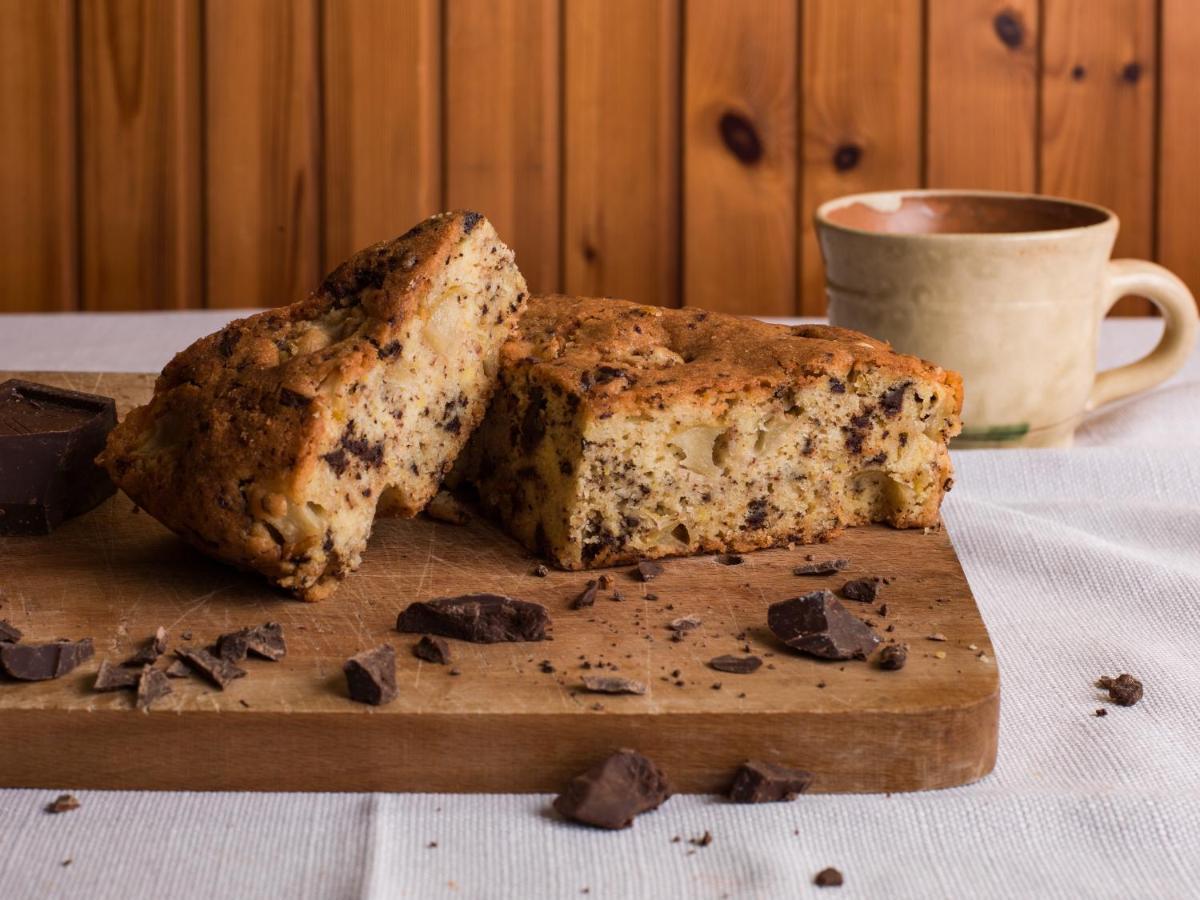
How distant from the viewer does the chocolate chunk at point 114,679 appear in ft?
5.32

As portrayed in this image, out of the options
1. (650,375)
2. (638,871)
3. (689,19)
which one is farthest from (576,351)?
(689,19)

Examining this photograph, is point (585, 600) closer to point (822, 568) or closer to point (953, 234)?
point (822, 568)

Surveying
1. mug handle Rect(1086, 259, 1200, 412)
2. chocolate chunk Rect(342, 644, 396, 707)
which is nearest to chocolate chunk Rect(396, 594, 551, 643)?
chocolate chunk Rect(342, 644, 396, 707)

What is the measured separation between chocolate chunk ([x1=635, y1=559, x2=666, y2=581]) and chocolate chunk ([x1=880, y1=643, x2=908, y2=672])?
34cm

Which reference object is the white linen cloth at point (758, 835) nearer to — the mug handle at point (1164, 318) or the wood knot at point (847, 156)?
the mug handle at point (1164, 318)

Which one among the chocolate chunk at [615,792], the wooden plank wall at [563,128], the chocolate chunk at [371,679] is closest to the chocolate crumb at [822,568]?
the chocolate chunk at [615,792]

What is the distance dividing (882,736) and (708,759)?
0.59ft

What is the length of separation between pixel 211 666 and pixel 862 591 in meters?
0.77

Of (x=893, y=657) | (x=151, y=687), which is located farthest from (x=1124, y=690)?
(x=151, y=687)

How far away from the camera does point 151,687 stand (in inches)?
63.3

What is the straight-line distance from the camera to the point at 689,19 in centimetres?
373

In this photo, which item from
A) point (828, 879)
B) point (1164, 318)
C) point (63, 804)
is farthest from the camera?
point (1164, 318)

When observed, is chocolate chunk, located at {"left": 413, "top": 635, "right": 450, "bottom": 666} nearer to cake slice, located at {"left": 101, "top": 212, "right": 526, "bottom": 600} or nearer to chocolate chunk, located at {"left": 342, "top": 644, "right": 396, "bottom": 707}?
chocolate chunk, located at {"left": 342, "top": 644, "right": 396, "bottom": 707}

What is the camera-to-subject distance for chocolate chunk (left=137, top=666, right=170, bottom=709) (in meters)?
1.59
